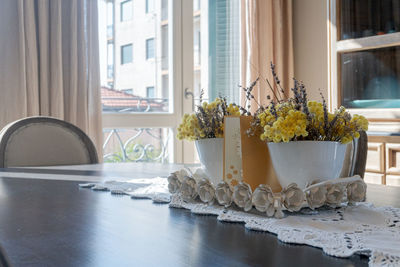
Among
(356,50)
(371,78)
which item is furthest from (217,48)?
(371,78)

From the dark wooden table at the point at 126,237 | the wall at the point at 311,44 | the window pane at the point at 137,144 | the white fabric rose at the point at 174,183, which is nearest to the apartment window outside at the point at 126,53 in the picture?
the window pane at the point at 137,144

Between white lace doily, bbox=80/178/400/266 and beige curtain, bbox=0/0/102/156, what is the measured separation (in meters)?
2.14

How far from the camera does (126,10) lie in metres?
3.47

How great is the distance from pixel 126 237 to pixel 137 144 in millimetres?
2943

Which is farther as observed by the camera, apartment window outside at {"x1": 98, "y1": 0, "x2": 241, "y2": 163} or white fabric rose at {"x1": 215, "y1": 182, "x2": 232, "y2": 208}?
apartment window outside at {"x1": 98, "y1": 0, "x2": 241, "y2": 163}

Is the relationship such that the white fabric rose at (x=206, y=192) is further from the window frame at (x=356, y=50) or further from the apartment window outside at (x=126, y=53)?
the apartment window outside at (x=126, y=53)

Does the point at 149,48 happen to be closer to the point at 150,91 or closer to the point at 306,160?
the point at 150,91

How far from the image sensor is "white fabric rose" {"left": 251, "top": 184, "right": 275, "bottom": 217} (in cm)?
72

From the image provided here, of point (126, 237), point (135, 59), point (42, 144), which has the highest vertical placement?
point (135, 59)

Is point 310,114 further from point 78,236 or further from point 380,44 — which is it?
→ point 380,44

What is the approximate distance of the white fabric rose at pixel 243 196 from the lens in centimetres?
75

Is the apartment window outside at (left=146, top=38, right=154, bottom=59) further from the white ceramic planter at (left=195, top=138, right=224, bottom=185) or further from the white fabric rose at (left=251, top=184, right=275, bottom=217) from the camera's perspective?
the white fabric rose at (left=251, top=184, right=275, bottom=217)

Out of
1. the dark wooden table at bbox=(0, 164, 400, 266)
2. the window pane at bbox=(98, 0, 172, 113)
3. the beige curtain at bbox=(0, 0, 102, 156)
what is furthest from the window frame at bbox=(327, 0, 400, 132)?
the dark wooden table at bbox=(0, 164, 400, 266)

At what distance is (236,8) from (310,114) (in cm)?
334
